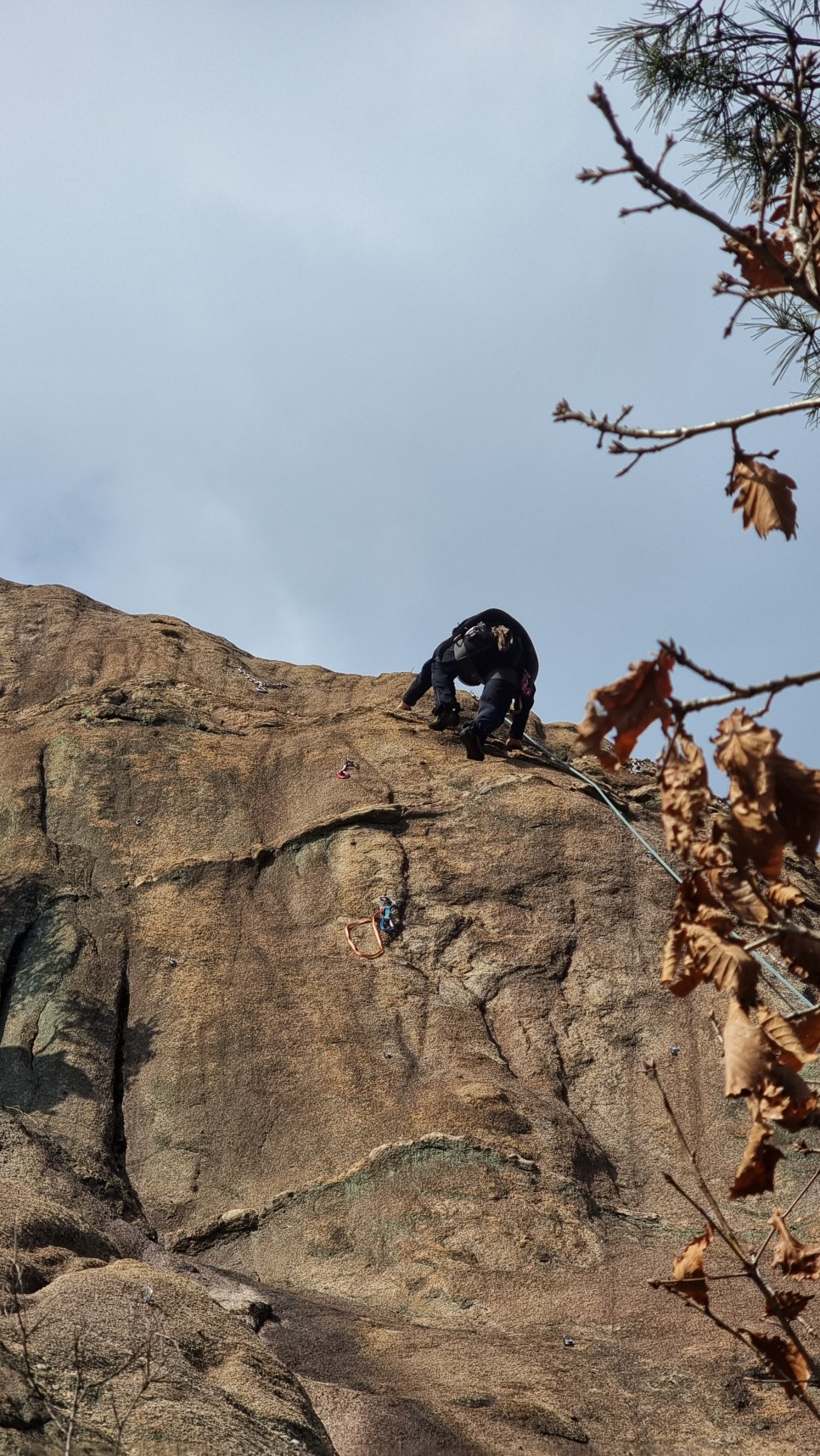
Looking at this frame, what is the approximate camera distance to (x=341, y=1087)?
381 inches

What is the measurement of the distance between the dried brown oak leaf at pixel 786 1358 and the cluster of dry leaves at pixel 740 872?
132 millimetres

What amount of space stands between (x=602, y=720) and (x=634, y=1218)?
587 cm

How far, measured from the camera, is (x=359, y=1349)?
7.06 metres

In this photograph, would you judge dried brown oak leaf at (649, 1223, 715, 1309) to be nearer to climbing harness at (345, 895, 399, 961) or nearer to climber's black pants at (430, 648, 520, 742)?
climbing harness at (345, 895, 399, 961)

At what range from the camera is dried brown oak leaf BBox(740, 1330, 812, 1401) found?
4395 millimetres

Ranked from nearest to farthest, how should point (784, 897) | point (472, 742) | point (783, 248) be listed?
point (784, 897) < point (783, 248) < point (472, 742)

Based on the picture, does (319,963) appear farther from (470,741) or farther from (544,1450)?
(544,1450)

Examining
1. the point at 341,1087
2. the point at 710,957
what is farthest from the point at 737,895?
the point at 341,1087

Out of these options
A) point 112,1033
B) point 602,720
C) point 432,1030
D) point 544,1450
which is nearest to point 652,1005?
point 432,1030

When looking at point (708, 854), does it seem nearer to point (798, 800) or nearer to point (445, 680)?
point (798, 800)

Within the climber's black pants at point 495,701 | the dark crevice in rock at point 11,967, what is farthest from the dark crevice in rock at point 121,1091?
the climber's black pants at point 495,701

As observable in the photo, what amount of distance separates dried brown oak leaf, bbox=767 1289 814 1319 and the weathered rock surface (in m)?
1.90

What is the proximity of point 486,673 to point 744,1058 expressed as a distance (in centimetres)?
997

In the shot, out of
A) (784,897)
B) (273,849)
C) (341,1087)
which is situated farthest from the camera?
(273,849)
